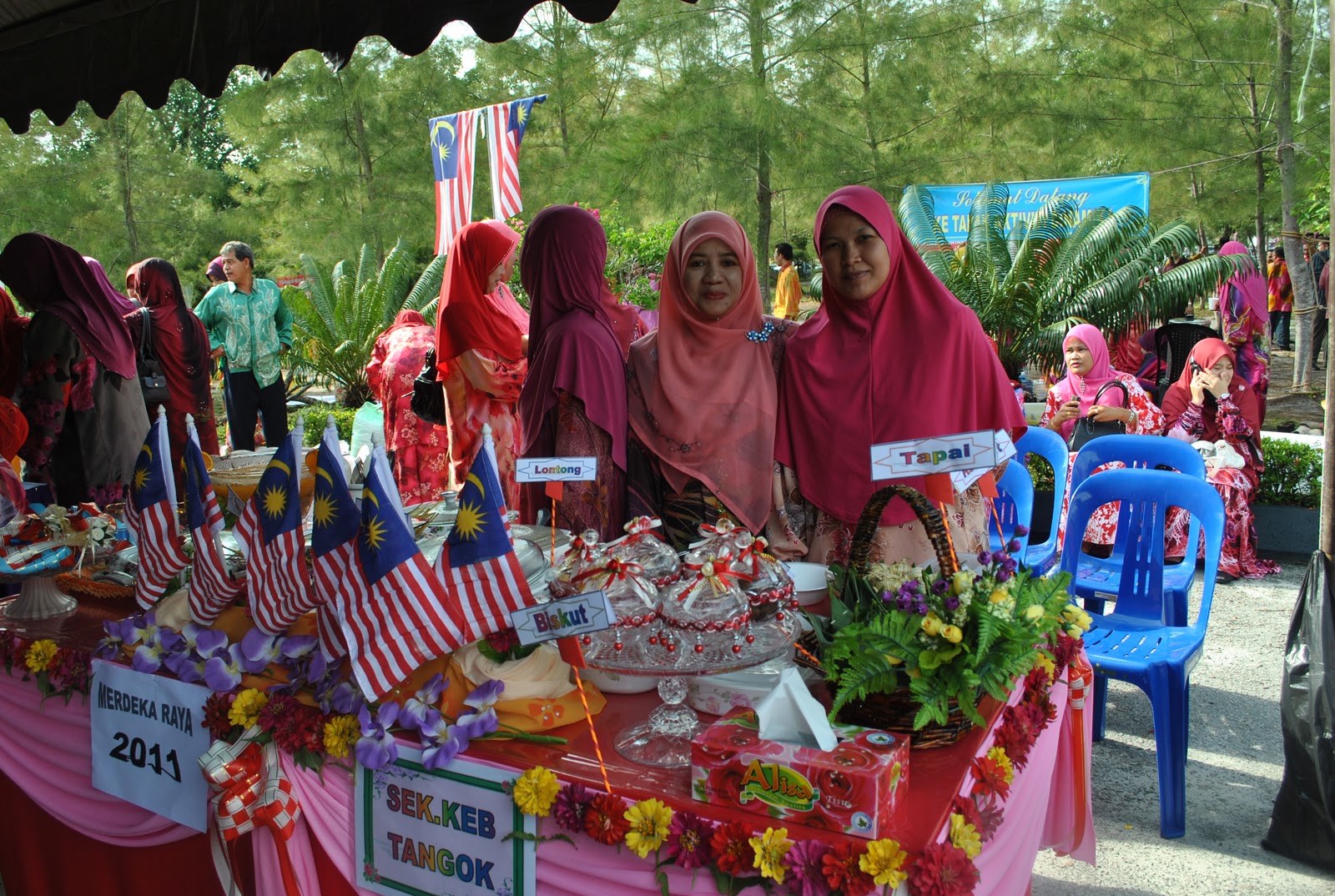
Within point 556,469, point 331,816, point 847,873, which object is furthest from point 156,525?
point 847,873

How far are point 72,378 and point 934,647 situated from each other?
3.50 meters

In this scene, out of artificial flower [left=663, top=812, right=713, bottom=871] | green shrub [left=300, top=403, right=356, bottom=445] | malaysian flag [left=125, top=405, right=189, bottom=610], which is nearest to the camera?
artificial flower [left=663, top=812, right=713, bottom=871]

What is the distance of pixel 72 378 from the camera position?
3.71m

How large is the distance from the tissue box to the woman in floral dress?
155 inches

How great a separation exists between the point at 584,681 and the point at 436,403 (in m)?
2.65

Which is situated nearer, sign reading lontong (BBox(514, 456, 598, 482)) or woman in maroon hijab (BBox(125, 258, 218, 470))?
sign reading lontong (BBox(514, 456, 598, 482))

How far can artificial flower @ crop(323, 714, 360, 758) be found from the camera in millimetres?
1717

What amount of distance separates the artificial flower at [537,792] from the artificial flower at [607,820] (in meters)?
0.07

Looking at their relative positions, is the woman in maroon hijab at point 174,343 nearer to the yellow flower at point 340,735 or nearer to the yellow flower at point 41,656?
the yellow flower at point 41,656

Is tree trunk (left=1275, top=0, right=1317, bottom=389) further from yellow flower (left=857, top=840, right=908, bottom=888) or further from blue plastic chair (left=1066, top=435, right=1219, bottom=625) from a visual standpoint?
yellow flower (left=857, top=840, right=908, bottom=888)

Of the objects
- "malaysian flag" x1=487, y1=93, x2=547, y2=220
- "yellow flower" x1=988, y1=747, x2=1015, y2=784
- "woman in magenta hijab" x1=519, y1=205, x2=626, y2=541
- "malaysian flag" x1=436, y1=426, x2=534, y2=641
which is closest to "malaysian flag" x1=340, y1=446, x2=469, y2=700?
"malaysian flag" x1=436, y1=426, x2=534, y2=641

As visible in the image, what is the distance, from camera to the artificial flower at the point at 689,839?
55.7 inches

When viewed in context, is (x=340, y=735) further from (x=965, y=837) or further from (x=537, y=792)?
(x=965, y=837)

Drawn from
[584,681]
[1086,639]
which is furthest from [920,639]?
[1086,639]
